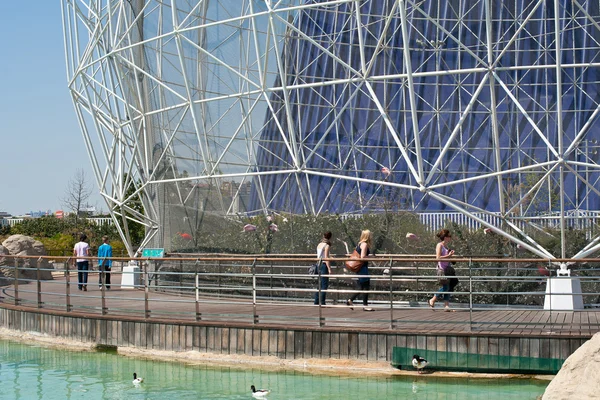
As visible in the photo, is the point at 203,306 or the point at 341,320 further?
the point at 203,306

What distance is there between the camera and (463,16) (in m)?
34.3

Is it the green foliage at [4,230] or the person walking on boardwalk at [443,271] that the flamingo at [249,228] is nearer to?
the person walking on boardwalk at [443,271]

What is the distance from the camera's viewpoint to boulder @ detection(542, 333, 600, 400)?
30.0ft

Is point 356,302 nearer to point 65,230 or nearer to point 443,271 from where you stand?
point 443,271

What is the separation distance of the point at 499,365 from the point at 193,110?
1276 centimetres

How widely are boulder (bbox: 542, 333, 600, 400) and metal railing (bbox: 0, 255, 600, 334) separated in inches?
123

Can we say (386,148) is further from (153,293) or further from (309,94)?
(153,293)

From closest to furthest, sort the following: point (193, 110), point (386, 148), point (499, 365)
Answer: point (499, 365)
point (193, 110)
point (386, 148)

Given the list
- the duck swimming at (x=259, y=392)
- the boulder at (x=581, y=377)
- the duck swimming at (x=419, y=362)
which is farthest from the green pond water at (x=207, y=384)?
the boulder at (x=581, y=377)

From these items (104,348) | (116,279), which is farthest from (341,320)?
(116,279)

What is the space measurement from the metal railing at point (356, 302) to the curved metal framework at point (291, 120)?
1.34 m

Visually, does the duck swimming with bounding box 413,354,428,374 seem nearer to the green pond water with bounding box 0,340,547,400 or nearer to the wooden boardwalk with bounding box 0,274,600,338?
the green pond water with bounding box 0,340,547,400

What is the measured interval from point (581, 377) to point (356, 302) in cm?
926

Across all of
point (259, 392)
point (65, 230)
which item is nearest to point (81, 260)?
point (259, 392)
